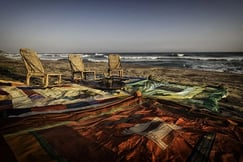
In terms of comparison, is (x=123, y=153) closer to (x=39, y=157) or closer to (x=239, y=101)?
(x=39, y=157)

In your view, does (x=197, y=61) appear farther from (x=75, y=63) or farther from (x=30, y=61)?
(x=30, y=61)

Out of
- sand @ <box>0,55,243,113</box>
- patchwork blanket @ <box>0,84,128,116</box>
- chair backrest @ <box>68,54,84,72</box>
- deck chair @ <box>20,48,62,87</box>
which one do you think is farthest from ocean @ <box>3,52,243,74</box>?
deck chair @ <box>20,48,62,87</box>

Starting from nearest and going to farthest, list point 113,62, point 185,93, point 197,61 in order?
point 185,93 < point 113,62 < point 197,61

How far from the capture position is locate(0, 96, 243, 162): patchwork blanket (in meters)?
1.75

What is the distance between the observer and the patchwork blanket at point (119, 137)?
1.75m

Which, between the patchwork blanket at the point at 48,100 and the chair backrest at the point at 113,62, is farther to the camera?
the chair backrest at the point at 113,62

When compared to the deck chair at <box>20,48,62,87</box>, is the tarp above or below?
below

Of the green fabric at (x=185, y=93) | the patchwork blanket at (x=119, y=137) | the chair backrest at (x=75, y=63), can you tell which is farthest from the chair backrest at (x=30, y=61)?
the patchwork blanket at (x=119, y=137)

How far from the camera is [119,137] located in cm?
211

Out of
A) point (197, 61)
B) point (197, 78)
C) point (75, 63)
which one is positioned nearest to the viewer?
point (75, 63)

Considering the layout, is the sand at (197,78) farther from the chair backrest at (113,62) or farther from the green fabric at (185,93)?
the chair backrest at (113,62)

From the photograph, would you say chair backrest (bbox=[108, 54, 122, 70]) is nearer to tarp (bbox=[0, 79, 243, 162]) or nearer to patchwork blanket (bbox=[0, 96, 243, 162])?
tarp (bbox=[0, 79, 243, 162])

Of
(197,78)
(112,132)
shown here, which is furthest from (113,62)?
(112,132)

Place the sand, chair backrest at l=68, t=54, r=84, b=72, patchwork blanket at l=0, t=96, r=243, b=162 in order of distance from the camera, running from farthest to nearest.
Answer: chair backrest at l=68, t=54, r=84, b=72
the sand
patchwork blanket at l=0, t=96, r=243, b=162
